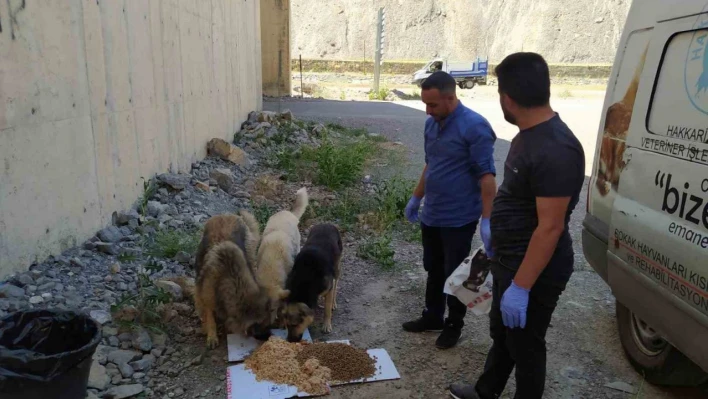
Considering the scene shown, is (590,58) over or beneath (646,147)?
over

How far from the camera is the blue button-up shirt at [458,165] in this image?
11.1 ft

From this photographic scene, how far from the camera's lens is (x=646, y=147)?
2898 mm

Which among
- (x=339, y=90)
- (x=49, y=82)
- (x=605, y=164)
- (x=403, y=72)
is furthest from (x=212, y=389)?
(x=403, y=72)

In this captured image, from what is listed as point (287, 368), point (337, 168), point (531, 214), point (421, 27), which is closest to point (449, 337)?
point (287, 368)

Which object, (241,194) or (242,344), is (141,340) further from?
(241,194)

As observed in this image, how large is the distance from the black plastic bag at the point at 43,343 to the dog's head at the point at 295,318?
1.34 m

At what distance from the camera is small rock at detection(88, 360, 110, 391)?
3.12 metres

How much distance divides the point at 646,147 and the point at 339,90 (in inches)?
991

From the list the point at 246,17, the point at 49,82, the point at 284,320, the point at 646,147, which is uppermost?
the point at 246,17

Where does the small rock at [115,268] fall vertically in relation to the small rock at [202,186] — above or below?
below

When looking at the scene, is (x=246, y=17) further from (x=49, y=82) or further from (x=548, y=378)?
(x=548, y=378)

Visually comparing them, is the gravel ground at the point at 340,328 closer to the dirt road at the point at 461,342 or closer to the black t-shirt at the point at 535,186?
the dirt road at the point at 461,342

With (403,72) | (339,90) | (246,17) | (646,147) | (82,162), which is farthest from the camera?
(403,72)

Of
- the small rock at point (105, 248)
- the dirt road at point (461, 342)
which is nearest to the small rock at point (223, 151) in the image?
the dirt road at point (461, 342)
